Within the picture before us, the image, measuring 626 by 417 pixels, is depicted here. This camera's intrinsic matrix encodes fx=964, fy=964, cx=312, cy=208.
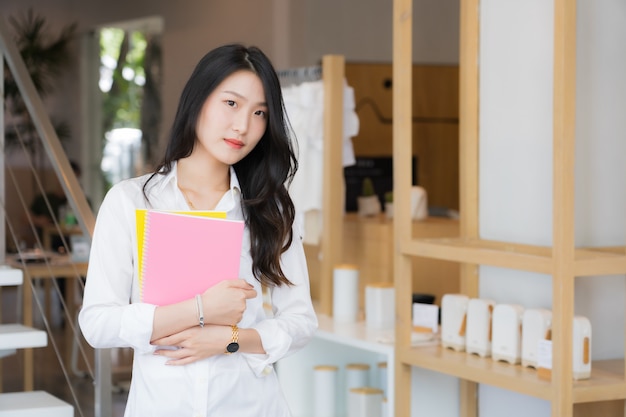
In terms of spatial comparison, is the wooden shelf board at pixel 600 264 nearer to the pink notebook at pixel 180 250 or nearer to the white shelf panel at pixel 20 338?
the pink notebook at pixel 180 250

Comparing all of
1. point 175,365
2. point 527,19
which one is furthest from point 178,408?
point 527,19

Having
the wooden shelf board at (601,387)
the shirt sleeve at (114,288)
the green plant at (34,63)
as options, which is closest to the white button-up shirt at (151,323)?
the shirt sleeve at (114,288)

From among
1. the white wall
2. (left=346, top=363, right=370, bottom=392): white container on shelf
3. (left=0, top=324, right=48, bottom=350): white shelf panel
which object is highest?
the white wall

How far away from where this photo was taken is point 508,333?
317 centimetres

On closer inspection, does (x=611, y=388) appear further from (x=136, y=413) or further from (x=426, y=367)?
(x=136, y=413)

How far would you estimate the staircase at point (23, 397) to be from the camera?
3.13 m

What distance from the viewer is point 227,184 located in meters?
1.86

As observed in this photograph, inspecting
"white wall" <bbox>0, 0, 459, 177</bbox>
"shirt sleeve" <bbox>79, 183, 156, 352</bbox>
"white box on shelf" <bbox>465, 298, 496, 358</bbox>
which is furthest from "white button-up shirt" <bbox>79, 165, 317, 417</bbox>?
"white wall" <bbox>0, 0, 459, 177</bbox>

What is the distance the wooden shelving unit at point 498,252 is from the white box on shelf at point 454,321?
0.14 feet

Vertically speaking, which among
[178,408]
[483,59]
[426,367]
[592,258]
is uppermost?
[483,59]

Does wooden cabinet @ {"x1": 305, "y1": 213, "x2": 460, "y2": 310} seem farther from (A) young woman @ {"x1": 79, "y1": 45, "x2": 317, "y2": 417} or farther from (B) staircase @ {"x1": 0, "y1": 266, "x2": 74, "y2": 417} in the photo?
(A) young woman @ {"x1": 79, "y1": 45, "x2": 317, "y2": 417}

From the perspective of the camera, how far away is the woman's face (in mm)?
1731

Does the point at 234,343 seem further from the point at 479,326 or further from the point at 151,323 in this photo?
the point at 479,326

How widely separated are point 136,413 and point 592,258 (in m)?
1.59
